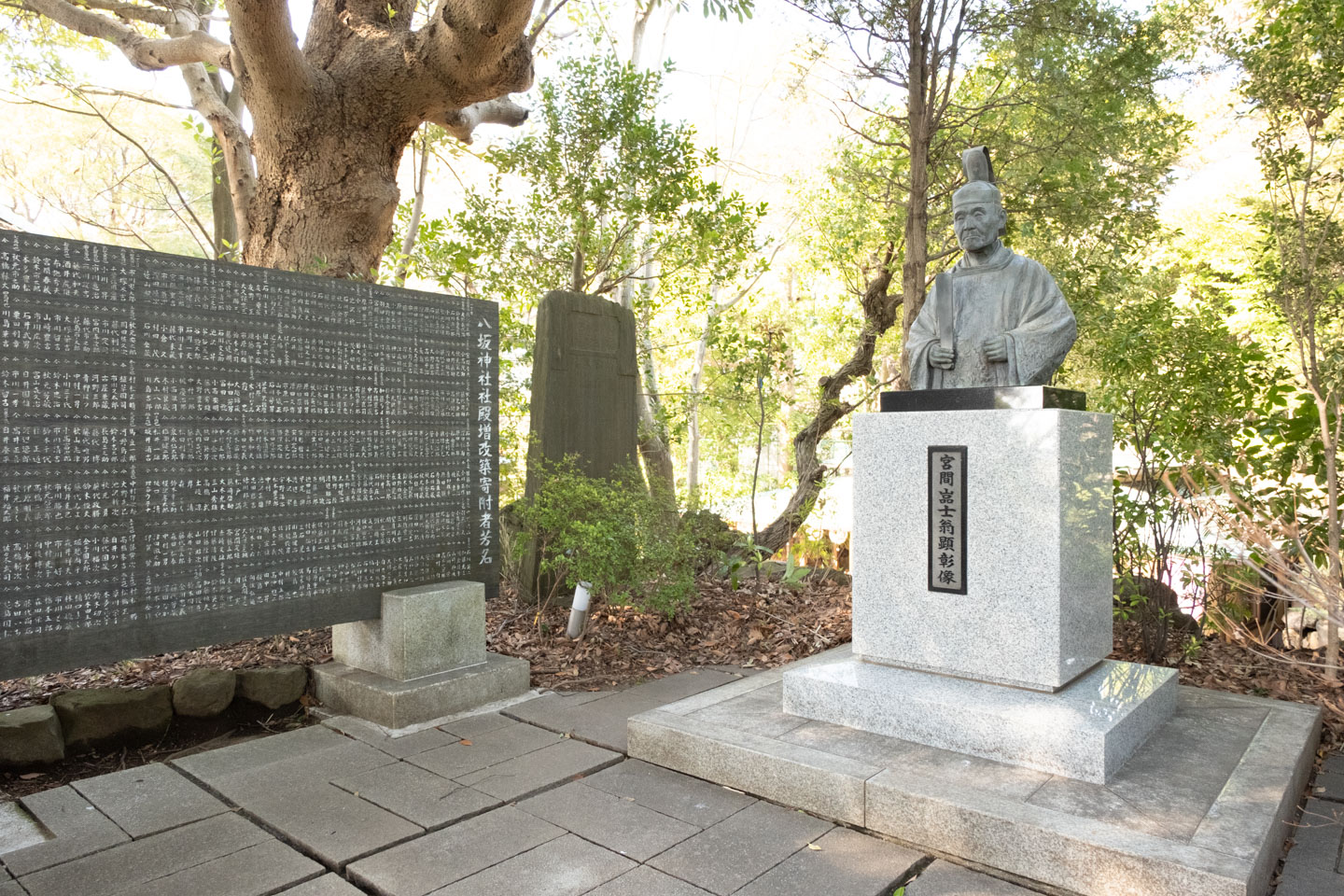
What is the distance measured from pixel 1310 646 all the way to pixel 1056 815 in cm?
431

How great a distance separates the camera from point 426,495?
4.84 metres

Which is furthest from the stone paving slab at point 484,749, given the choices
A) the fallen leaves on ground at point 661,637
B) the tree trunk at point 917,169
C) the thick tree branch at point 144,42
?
the thick tree branch at point 144,42

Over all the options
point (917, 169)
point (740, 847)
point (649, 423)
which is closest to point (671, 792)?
point (740, 847)

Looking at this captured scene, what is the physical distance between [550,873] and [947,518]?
2290 millimetres

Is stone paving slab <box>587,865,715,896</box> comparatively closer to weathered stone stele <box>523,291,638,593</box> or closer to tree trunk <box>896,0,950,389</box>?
weathered stone stele <box>523,291,638,593</box>

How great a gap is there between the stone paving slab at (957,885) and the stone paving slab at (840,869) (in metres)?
0.07

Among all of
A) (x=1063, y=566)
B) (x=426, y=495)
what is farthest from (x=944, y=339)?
(x=426, y=495)

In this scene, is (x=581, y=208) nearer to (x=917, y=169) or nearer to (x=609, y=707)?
(x=917, y=169)

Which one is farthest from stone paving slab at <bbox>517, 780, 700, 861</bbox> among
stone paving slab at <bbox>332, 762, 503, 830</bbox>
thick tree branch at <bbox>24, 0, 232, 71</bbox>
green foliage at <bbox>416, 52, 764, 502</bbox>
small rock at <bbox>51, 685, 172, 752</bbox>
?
thick tree branch at <bbox>24, 0, 232, 71</bbox>

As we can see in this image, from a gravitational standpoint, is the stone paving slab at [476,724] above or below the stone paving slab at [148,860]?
above

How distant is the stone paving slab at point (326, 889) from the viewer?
276 cm

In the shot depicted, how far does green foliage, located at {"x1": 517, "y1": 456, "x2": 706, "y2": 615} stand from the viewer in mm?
5355

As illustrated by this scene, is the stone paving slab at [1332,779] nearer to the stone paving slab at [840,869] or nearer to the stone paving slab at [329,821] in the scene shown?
the stone paving slab at [840,869]

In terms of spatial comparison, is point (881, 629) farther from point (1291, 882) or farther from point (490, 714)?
point (490, 714)
